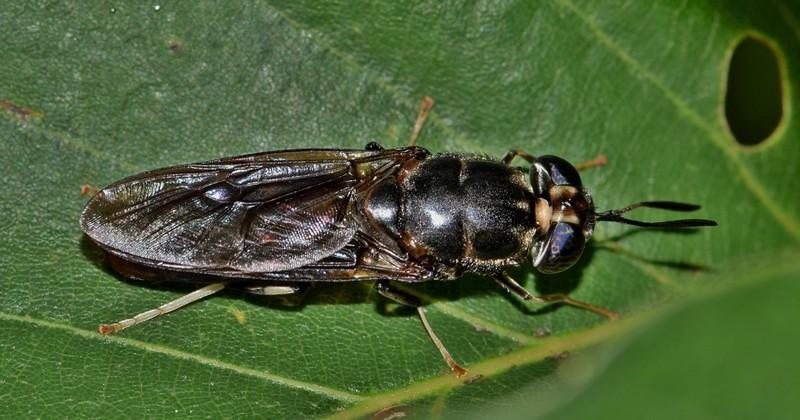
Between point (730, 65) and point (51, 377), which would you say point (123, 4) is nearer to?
point (51, 377)

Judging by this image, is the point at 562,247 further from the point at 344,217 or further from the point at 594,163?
the point at 344,217

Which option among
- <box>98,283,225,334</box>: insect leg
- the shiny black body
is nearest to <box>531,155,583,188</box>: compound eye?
the shiny black body

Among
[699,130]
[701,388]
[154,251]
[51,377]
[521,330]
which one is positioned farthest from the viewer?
[699,130]

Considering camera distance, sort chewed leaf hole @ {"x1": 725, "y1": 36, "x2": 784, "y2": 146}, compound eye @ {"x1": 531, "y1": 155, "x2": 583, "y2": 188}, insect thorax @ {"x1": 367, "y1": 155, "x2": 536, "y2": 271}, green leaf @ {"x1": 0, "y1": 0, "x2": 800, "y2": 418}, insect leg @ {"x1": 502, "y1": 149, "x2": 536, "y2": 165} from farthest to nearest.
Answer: chewed leaf hole @ {"x1": 725, "y1": 36, "x2": 784, "y2": 146}, insect leg @ {"x1": 502, "y1": 149, "x2": 536, "y2": 165}, compound eye @ {"x1": 531, "y1": 155, "x2": 583, "y2": 188}, insect thorax @ {"x1": 367, "y1": 155, "x2": 536, "y2": 271}, green leaf @ {"x1": 0, "y1": 0, "x2": 800, "y2": 418}

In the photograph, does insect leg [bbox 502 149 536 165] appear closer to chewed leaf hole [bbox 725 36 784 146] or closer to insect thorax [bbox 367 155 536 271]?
insect thorax [bbox 367 155 536 271]

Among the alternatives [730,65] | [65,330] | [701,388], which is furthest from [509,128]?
[701,388]

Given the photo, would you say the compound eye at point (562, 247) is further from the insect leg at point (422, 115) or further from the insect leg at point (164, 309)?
the insect leg at point (164, 309)

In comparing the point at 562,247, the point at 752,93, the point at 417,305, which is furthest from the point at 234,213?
the point at 752,93
